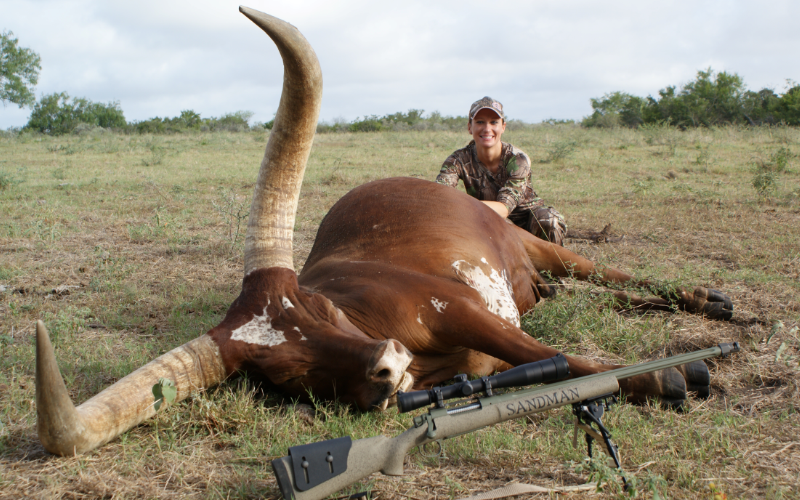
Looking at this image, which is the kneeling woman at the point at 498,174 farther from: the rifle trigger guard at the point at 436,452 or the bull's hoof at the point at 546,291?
the rifle trigger guard at the point at 436,452

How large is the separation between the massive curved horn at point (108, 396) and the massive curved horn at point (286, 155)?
51 cm

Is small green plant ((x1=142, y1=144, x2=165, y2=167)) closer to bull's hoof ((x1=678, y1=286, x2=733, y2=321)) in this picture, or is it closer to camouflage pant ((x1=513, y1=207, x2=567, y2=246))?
camouflage pant ((x1=513, y1=207, x2=567, y2=246))

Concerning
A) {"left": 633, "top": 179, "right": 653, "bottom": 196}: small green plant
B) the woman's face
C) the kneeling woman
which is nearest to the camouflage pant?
the kneeling woman

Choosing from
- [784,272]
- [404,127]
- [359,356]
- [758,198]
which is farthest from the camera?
[404,127]

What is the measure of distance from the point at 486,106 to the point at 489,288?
2.68m

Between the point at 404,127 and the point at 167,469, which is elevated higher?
the point at 404,127

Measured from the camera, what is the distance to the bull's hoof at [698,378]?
3014 millimetres

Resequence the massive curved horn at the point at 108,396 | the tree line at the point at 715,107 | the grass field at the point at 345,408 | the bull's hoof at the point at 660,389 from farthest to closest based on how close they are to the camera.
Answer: the tree line at the point at 715,107 < the bull's hoof at the point at 660,389 < the grass field at the point at 345,408 < the massive curved horn at the point at 108,396

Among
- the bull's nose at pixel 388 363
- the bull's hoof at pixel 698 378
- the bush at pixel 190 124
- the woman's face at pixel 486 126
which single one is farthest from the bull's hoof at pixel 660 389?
the bush at pixel 190 124

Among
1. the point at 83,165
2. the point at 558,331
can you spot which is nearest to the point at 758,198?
the point at 558,331

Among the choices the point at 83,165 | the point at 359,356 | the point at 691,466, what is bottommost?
the point at 691,466

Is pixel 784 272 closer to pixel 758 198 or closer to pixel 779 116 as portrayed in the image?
pixel 758 198

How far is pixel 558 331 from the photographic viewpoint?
4.00 meters

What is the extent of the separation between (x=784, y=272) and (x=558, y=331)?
8.53 ft
